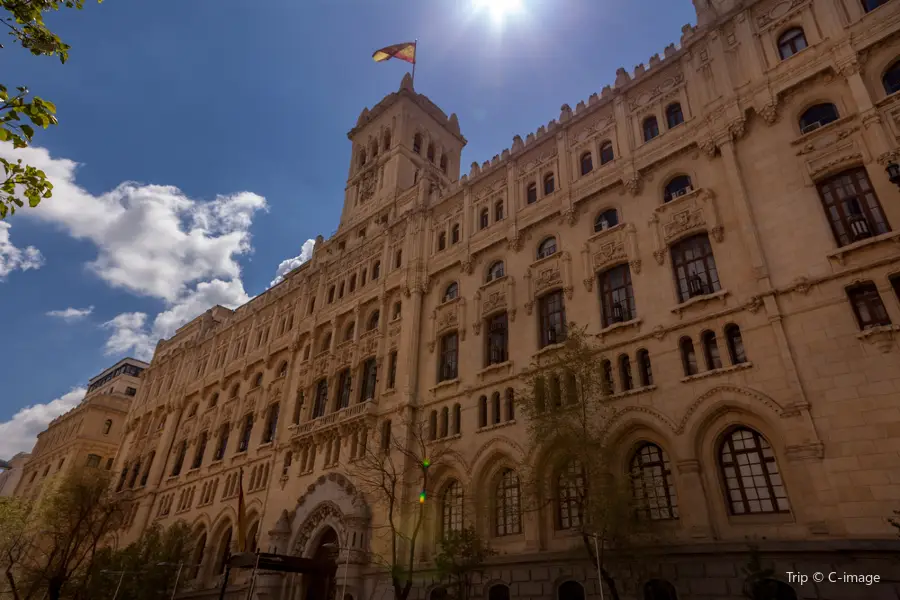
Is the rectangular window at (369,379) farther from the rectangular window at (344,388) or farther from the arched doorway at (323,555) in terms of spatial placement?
the arched doorway at (323,555)

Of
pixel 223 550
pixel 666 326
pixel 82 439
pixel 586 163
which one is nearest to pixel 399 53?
pixel 586 163

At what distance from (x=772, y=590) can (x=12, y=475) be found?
108 meters

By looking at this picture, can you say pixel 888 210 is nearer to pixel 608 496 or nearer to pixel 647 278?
pixel 647 278

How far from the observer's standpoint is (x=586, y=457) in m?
17.9

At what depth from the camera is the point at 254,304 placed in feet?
170

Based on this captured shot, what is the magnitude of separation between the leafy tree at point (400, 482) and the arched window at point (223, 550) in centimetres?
1412

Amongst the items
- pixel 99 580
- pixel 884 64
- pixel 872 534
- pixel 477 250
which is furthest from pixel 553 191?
pixel 99 580

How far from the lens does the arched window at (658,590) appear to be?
17844 mm

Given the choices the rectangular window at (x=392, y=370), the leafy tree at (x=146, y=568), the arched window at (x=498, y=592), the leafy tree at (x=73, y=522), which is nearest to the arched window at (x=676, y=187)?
the rectangular window at (x=392, y=370)

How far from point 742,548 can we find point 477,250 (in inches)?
782

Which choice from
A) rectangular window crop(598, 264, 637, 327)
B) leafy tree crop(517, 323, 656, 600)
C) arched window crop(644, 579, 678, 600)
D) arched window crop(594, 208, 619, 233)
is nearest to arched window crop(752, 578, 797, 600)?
arched window crop(644, 579, 678, 600)

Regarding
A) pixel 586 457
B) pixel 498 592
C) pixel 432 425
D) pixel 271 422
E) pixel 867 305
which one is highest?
pixel 271 422

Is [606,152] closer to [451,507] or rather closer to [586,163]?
[586,163]

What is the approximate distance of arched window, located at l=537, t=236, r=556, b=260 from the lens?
28891 mm
